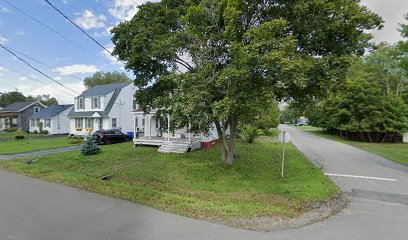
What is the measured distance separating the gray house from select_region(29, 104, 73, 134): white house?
229 inches

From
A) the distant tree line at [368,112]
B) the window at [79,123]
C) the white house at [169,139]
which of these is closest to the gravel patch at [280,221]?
the white house at [169,139]

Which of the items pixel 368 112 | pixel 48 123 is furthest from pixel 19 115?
pixel 368 112

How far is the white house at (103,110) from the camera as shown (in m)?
24.9

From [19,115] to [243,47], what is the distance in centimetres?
4419

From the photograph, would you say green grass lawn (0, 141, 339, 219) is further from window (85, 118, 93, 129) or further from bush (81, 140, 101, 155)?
window (85, 118, 93, 129)

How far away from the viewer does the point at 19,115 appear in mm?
36156

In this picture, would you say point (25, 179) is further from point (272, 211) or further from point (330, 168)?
point (330, 168)

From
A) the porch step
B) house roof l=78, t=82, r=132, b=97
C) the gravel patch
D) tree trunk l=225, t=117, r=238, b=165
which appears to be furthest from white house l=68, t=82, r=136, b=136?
the gravel patch

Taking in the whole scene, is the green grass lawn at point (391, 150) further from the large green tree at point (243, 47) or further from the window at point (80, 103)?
the window at point (80, 103)

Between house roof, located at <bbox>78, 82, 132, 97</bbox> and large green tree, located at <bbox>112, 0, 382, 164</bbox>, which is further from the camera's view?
house roof, located at <bbox>78, 82, 132, 97</bbox>

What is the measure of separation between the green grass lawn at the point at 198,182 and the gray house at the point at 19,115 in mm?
32797

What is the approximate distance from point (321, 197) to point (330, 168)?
533cm

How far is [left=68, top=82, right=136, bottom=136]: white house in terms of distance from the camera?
2494 cm

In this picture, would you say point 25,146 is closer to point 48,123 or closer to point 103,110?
point 103,110
